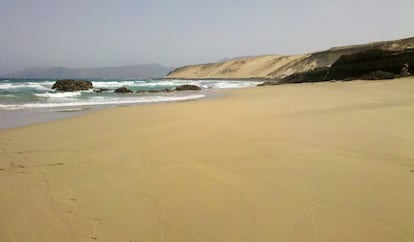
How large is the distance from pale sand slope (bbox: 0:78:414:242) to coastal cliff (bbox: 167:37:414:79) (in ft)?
188

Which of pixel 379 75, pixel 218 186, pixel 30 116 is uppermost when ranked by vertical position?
pixel 379 75

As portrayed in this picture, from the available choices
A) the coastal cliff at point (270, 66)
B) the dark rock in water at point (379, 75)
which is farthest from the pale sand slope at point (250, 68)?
the dark rock in water at point (379, 75)

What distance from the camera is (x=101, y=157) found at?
573 centimetres

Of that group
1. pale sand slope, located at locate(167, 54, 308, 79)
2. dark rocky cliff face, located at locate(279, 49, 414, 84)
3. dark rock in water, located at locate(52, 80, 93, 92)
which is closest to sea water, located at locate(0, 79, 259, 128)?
dark rock in water, located at locate(52, 80, 93, 92)

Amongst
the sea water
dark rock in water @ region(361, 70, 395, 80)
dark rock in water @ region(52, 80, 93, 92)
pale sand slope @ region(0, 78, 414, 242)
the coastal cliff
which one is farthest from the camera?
the coastal cliff

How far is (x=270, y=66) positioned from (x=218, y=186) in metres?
109

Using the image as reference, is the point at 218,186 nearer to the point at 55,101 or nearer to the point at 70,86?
the point at 55,101

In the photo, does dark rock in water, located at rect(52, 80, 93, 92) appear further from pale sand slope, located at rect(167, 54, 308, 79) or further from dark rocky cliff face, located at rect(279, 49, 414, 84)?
pale sand slope, located at rect(167, 54, 308, 79)

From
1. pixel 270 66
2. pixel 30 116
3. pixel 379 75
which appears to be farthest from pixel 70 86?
pixel 270 66

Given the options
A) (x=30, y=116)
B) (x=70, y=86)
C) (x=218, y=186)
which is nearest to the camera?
(x=218, y=186)

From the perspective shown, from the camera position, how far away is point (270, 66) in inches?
4318

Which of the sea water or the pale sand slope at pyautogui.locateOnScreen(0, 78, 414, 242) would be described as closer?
the pale sand slope at pyautogui.locateOnScreen(0, 78, 414, 242)

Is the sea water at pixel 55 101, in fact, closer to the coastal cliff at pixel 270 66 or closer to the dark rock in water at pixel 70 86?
the dark rock in water at pixel 70 86

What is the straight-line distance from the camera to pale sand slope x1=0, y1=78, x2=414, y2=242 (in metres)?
3.03
